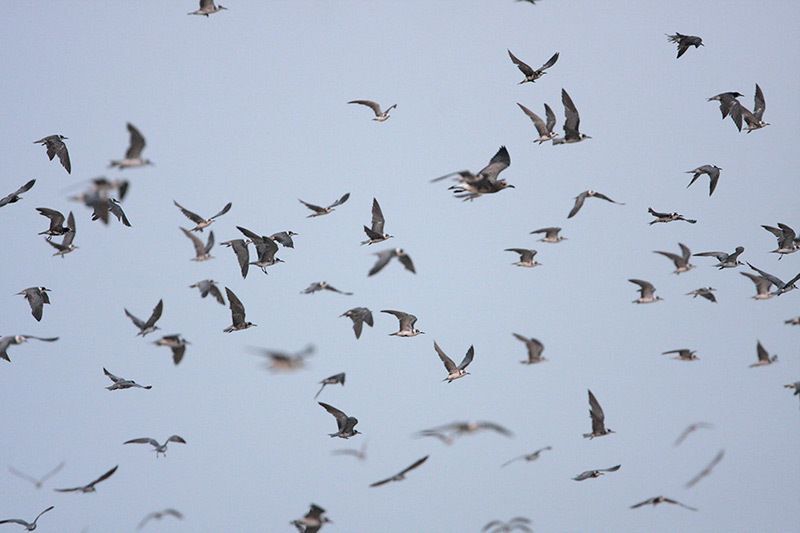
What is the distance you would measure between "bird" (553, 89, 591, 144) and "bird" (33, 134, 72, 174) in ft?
52.6

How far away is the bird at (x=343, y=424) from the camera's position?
41.5m

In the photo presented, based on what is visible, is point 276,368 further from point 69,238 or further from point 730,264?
point 730,264

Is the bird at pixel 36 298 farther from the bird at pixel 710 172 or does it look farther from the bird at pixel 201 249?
the bird at pixel 710 172

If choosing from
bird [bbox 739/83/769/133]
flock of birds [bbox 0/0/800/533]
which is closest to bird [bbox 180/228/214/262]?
flock of birds [bbox 0/0/800/533]

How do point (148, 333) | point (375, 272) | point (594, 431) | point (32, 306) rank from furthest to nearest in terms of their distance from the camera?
1. point (32, 306)
2. point (594, 431)
3. point (148, 333)
4. point (375, 272)

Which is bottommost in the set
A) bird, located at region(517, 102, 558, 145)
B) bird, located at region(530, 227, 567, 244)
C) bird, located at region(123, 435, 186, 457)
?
bird, located at region(123, 435, 186, 457)

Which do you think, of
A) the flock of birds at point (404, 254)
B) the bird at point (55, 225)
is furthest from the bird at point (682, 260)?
the bird at point (55, 225)

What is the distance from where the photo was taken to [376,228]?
43.0m

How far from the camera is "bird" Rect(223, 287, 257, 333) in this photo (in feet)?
134

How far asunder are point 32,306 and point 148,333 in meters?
7.89

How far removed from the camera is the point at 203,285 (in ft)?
123

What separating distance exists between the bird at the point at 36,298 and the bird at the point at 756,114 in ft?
77.7

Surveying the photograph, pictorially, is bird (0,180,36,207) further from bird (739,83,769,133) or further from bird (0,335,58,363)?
bird (739,83,769,133)

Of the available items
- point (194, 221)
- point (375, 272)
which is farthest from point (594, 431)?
point (194, 221)
